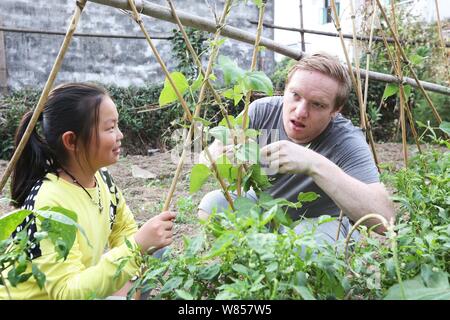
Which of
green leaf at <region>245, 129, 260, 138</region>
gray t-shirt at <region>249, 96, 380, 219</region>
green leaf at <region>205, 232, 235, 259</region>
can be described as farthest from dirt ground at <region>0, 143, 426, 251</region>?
green leaf at <region>205, 232, 235, 259</region>

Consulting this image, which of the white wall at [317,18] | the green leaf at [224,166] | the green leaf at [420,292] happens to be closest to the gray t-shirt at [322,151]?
the green leaf at [224,166]

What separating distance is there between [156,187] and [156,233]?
3.41 meters

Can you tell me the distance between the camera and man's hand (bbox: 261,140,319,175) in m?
1.35

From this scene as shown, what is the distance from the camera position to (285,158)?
138 cm

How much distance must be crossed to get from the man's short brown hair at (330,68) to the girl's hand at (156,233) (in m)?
0.81

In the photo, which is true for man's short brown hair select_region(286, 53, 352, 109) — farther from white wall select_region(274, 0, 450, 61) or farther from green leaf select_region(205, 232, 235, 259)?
white wall select_region(274, 0, 450, 61)

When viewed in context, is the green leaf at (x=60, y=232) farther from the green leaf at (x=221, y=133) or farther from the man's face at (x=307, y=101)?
the man's face at (x=307, y=101)

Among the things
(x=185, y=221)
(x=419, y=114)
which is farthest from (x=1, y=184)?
(x=419, y=114)

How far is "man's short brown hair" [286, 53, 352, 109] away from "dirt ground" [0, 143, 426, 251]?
80 cm

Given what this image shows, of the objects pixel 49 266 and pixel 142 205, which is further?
pixel 142 205

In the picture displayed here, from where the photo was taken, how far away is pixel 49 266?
48.3 inches

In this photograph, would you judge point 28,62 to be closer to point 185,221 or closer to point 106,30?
point 106,30

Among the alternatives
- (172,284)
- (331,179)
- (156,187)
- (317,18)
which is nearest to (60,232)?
(172,284)
